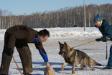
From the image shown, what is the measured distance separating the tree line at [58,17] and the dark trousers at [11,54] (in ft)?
227

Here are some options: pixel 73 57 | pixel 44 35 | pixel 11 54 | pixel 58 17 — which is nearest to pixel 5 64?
pixel 11 54

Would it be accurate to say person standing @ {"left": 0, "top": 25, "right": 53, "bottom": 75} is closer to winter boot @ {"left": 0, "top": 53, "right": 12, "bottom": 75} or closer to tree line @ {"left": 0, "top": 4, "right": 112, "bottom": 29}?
winter boot @ {"left": 0, "top": 53, "right": 12, "bottom": 75}

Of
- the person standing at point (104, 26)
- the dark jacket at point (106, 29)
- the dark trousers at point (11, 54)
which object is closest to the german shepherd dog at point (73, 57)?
the person standing at point (104, 26)

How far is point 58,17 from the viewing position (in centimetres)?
8975

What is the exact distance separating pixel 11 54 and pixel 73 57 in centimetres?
245

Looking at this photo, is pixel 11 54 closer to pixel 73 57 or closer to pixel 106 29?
pixel 73 57

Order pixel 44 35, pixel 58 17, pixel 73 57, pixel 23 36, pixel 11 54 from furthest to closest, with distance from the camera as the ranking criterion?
pixel 58 17 → pixel 73 57 → pixel 11 54 → pixel 23 36 → pixel 44 35

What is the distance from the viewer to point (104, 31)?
12.8 m

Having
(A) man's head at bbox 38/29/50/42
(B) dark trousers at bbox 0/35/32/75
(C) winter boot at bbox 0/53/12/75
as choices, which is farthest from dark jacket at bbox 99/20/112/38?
(C) winter boot at bbox 0/53/12/75

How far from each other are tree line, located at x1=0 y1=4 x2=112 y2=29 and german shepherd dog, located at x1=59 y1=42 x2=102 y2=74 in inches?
2652

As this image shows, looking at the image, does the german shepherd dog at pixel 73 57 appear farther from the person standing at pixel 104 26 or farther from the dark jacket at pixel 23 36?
the dark jacket at pixel 23 36

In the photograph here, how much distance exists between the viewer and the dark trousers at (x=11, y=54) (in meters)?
10.7

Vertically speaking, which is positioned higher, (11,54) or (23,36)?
(23,36)

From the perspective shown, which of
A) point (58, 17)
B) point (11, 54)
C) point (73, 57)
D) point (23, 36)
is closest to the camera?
point (23, 36)
